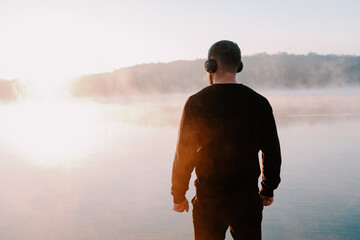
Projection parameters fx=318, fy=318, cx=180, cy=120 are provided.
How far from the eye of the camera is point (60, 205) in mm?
4371

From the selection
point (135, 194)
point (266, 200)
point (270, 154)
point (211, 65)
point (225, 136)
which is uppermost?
point (211, 65)

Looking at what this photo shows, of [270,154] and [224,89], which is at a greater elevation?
[224,89]

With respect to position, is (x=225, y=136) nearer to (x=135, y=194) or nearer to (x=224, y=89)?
(x=224, y=89)

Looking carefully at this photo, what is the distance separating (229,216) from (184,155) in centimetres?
40

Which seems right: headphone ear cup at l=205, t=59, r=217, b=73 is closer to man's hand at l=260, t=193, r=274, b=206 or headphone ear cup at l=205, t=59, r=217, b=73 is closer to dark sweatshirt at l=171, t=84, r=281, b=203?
dark sweatshirt at l=171, t=84, r=281, b=203

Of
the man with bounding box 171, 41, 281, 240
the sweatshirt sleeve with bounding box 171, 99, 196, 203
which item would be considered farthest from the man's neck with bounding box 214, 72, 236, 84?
the sweatshirt sleeve with bounding box 171, 99, 196, 203

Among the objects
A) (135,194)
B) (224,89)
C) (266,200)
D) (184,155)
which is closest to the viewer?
(224,89)

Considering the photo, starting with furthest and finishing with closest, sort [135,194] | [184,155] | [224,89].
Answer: [135,194]
[184,155]
[224,89]

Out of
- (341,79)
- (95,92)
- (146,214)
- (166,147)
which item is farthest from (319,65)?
(146,214)

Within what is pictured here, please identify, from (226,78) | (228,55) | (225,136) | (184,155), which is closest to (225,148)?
(225,136)

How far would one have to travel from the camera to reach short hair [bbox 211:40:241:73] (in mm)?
1683

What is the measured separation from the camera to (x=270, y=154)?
174 cm

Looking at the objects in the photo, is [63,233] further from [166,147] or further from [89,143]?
[89,143]

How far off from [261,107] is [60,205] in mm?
3649
